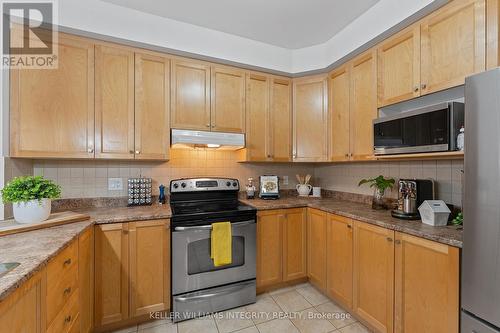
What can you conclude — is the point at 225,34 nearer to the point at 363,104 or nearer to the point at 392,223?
the point at 363,104

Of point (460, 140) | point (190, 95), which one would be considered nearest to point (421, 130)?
point (460, 140)

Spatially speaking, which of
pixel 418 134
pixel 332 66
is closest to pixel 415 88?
pixel 418 134

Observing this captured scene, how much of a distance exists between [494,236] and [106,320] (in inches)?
97.2

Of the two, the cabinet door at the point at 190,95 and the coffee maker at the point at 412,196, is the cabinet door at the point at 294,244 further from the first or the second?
the cabinet door at the point at 190,95

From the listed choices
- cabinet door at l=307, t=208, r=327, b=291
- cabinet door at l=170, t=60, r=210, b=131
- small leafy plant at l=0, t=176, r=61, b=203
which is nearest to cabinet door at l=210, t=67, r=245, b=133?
cabinet door at l=170, t=60, r=210, b=131

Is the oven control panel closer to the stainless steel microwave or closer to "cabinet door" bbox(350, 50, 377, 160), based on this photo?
"cabinet door" bbox(350, 50, 377, 160)

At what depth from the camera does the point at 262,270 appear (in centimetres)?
228

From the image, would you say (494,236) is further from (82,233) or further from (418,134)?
(82,233)

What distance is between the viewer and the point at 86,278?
5.28 ft

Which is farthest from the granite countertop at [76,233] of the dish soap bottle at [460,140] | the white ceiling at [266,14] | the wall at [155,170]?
the white ceiling at [266,14]

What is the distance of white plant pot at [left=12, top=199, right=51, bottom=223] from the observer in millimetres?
1456

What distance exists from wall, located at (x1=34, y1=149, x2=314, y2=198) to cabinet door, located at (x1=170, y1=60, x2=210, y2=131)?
42 centimetres

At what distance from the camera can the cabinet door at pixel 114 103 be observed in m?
2.00

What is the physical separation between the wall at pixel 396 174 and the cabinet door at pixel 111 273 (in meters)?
2.34
